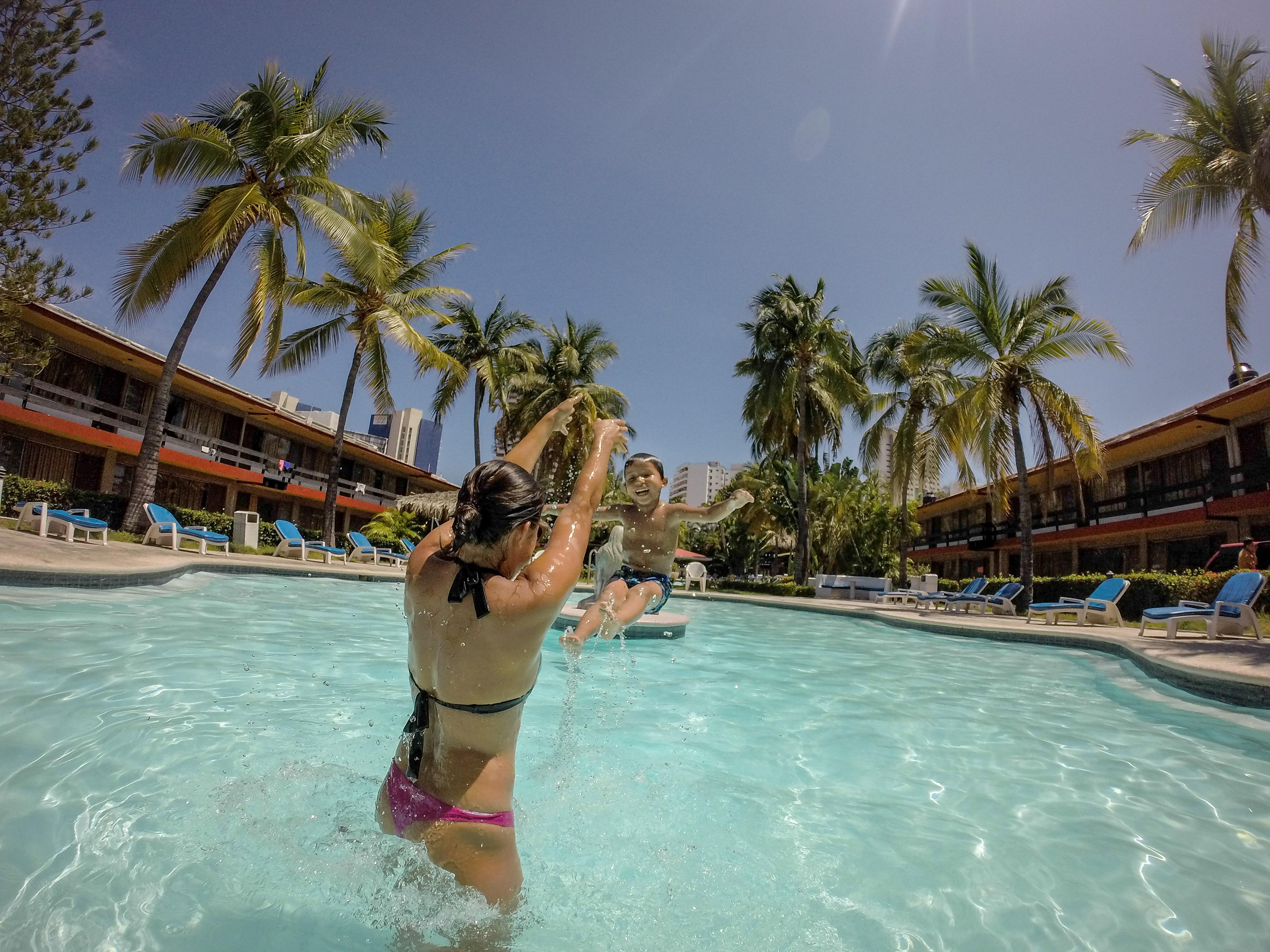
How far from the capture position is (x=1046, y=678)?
24.6 ft

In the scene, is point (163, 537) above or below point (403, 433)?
below

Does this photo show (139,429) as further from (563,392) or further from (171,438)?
(563,392)

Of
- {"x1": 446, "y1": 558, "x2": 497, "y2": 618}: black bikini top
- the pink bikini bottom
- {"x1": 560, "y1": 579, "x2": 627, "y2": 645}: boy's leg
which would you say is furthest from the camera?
{"x1": 560, "y1": 579, "x2": 627, "y2": 645}: boy's leg

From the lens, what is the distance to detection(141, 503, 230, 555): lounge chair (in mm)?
14195

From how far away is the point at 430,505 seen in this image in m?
27.6

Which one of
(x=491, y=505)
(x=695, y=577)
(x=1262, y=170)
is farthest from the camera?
(x=695, y=577)

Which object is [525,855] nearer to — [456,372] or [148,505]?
[148,505]

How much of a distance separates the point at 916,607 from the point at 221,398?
26045 mm

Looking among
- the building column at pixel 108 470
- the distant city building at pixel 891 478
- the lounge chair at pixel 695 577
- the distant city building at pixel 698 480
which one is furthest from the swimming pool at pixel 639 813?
the distant city building at pixel 698 480

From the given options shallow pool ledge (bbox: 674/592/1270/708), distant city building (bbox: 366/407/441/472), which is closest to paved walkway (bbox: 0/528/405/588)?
shallow pool ledge (bbox: 674/592/1270/708)

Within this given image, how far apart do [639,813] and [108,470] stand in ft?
83.3

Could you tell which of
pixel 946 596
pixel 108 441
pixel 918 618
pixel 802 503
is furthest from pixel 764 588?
pixel 108 441

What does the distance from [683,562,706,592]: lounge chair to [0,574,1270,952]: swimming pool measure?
19672 mm

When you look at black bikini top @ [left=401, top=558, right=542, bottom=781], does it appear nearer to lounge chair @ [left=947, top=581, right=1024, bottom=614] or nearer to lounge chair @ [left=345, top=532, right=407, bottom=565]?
lounge chair @ [left=947, top=581, right=1024, bottom=614]
